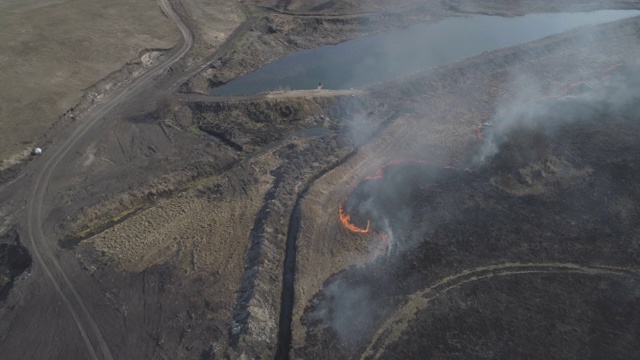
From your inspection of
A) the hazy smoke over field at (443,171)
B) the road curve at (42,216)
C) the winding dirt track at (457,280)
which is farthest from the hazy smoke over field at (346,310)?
the road curve at (42,216)

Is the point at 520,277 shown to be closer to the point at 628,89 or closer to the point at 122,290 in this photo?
the point at 122,290

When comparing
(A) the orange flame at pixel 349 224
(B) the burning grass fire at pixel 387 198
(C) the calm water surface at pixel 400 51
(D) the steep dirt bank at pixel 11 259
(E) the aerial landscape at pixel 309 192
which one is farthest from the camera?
(C) the calm water surface at pixel 400 51

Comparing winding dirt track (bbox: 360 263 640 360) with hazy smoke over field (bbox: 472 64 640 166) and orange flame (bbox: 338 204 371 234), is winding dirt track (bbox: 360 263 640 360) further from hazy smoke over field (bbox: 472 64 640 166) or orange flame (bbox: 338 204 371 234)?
hazy smoke over field (bbox: 472 64 640 166)

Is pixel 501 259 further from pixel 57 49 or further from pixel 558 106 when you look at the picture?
pixel 57 49

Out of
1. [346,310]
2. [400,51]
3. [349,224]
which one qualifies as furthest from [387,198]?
[400,51]

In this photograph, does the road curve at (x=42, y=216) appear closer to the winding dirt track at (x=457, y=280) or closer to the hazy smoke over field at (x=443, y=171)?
the hazy smoke over field at (x=443, y=171)

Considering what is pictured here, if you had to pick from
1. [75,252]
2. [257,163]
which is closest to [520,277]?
[257,163]

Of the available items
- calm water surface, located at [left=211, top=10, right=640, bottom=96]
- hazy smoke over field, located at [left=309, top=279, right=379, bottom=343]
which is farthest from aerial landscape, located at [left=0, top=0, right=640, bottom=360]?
calm water surface, located at [left=211, top=10, right=640, bottom=96]
